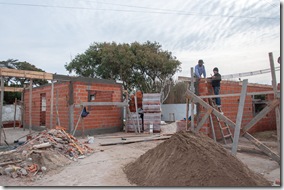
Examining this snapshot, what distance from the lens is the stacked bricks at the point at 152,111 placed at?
45.1 ft

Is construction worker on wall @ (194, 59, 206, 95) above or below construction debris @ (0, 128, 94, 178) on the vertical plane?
above

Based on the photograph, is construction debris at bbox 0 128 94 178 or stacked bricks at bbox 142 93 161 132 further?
stacked bricks at bbox 142 93 161 132

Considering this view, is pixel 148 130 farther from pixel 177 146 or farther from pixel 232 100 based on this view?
pixel 177 146

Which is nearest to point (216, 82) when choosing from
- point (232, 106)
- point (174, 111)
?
point (232, 106)

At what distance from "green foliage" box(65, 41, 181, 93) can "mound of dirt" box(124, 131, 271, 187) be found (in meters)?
16.6

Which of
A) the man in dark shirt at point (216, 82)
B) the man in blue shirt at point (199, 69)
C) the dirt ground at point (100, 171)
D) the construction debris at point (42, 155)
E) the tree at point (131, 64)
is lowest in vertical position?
the dirt ground at point (100, 171)

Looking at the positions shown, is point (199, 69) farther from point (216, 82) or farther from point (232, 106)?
point (232, 106)

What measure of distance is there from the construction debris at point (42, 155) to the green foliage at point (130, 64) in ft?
45.8

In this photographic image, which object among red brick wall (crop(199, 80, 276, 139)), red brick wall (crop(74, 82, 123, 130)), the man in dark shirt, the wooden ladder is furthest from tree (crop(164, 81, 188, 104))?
the man in dark shirt

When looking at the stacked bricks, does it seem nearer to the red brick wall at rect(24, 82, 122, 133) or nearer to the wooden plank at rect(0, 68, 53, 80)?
the red brick wall at rect(24, 82, 122, 133)

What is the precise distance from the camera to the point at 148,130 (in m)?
13.8

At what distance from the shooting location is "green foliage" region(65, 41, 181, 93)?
21.6 meters

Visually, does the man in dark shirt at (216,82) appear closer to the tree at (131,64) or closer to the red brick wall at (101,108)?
the red brick wall at (101,108)

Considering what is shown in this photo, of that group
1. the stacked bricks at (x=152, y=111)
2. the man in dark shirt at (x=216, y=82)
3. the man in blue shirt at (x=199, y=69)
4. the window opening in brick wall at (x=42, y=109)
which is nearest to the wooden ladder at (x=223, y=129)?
the man in dark shirt at (x=216, y=82)
